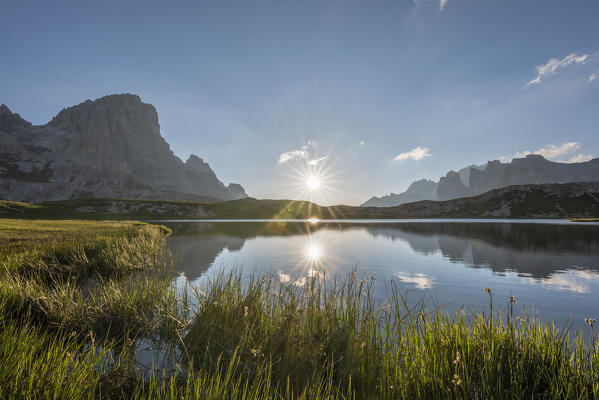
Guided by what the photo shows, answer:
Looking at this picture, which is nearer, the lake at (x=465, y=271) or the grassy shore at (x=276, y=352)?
the grassy shore at (x=276, y=352)

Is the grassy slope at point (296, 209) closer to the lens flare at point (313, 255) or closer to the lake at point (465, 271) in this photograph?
the lens flare at point (313, 255)

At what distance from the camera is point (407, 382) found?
4.41 metres

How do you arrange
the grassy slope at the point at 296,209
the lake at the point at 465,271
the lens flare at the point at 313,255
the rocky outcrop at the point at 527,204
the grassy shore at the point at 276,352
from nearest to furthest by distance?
1. the grassy shore at the point at 276,352
2. the lake at the point at 465,271
3. the lens flare at the point at 313,255
4. the grassy slope at the point at 296,209
5. the rocky outcrop at the point at 527,204

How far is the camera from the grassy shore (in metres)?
3.94

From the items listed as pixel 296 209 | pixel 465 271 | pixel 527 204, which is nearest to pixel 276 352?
pixel 465 271

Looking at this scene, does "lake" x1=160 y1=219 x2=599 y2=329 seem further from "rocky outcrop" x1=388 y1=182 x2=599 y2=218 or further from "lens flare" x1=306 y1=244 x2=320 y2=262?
"rocky outcrop" x1=388 y1=182 x2=599 y2=218

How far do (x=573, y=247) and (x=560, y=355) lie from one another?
38587mm

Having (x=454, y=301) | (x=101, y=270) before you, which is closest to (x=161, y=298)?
(x=101, y=270)

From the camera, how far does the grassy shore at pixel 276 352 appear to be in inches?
155

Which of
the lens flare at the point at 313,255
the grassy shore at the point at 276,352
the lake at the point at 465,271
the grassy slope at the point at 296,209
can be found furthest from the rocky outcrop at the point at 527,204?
the grassy shore at the point at 276,352

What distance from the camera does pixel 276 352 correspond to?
6293 mm

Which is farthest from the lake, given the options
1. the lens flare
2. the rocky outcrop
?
the rocky outcrop

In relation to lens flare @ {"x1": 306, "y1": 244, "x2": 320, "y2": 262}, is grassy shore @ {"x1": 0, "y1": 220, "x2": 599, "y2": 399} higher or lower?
higher

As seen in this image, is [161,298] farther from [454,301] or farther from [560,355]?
[454,301]
